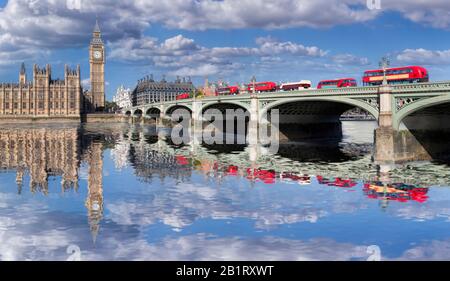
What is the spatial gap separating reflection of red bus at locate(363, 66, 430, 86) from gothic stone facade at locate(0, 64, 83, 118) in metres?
141

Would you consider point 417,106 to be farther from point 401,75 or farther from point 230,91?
point 230,91

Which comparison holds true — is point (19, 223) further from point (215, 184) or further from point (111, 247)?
point (215, 184)

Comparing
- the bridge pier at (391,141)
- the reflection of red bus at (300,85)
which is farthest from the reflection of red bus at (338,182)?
the reflection of red bus at (300,85)

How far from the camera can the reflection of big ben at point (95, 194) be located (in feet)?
62.5

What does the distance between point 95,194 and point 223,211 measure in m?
8.37

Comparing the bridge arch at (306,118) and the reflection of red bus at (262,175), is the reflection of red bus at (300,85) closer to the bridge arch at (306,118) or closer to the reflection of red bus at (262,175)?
the bridge arch at (306,118)

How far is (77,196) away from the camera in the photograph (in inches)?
969

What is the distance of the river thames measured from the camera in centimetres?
1573

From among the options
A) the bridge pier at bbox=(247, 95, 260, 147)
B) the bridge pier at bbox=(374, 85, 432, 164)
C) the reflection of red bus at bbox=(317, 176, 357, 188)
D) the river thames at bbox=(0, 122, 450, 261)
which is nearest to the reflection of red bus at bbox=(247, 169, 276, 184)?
the river thames at bbox=(0, 122, 450, 261)

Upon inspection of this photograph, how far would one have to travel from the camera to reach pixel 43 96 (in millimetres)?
172875

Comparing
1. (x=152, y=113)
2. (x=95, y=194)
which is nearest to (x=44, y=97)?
(x=152, y=113)

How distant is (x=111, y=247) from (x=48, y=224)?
14.7 ft
